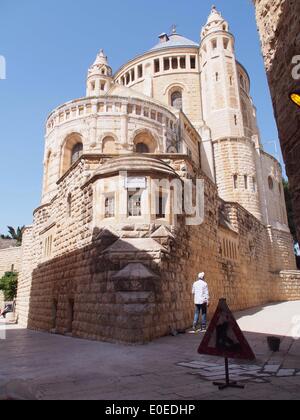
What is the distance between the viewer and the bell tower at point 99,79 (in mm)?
31516

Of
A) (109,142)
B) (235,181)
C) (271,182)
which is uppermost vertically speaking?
(271,182)

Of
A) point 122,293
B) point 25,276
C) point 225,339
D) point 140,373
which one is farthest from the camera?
point 25,276

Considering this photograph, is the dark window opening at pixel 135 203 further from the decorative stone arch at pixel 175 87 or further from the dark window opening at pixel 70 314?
the decorative stone arch at pixel 175 87

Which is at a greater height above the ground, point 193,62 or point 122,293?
point 193,62

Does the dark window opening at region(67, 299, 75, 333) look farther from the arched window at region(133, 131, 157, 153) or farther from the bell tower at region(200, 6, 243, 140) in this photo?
the bell tower at region(200, 6, 243, 140)

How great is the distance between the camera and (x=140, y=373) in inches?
167

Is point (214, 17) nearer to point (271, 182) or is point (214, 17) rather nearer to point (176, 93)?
point (176, 93)

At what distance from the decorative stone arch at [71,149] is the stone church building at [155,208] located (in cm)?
9

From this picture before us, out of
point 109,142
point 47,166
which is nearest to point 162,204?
point 109,142

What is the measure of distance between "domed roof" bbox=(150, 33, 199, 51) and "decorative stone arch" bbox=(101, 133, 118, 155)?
19515mm

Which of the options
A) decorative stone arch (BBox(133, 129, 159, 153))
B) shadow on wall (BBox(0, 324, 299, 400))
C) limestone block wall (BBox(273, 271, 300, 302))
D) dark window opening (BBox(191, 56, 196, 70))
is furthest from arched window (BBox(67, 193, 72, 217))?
dark window opening (BBox(191, 56, 196, 70))

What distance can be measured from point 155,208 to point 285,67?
5088 mm

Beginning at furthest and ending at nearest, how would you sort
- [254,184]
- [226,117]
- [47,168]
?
[226,117] → [254,184] → [47,168]
